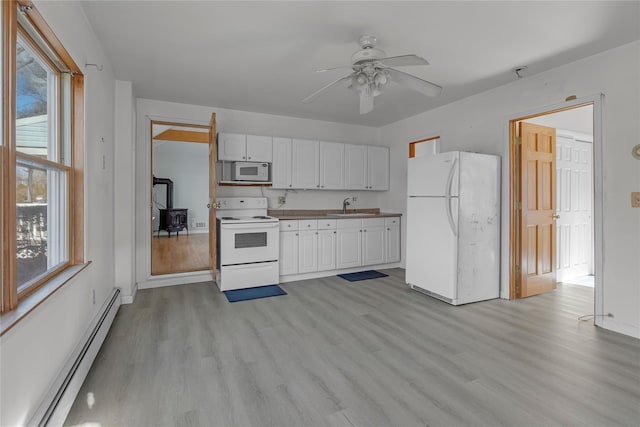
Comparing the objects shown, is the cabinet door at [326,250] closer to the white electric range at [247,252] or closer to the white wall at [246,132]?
the white electric range at [247,252]

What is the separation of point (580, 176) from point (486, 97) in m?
2.14

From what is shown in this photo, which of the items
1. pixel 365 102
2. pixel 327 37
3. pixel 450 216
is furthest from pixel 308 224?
pixel 327 37

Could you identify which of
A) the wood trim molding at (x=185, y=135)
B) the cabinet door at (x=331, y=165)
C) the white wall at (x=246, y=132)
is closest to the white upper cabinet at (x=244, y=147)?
the white wall at (x=246, y=132)

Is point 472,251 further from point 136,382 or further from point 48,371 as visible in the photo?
point 48,371

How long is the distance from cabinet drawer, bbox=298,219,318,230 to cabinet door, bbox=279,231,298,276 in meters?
0.13

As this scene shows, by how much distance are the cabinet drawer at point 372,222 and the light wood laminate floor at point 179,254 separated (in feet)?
8.00

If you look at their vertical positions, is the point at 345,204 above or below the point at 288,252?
above

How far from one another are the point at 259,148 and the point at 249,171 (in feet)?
1.22

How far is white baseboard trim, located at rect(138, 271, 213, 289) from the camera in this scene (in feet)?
13.7

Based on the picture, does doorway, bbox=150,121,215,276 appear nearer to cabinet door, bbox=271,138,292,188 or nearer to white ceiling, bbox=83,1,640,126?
cabinet door, bbox=271,138,292,188

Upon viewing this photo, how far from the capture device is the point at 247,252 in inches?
164

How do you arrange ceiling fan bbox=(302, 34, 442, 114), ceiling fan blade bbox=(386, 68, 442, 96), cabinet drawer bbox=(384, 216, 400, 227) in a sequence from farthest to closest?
1. cabinet drawer bbox=(384, 216, 400, 227)
2. ceiling fan blade bbox=(386, 68, 442, 96)
3. ceiling fan bbox=(302, 34, 442, 114)

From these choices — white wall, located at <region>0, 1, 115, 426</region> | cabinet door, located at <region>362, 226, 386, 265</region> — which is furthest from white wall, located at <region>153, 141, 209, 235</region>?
white wall, located at <region>0, 1, 115, 426</region>

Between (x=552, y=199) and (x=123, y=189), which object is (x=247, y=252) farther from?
(x=552, y=199)
